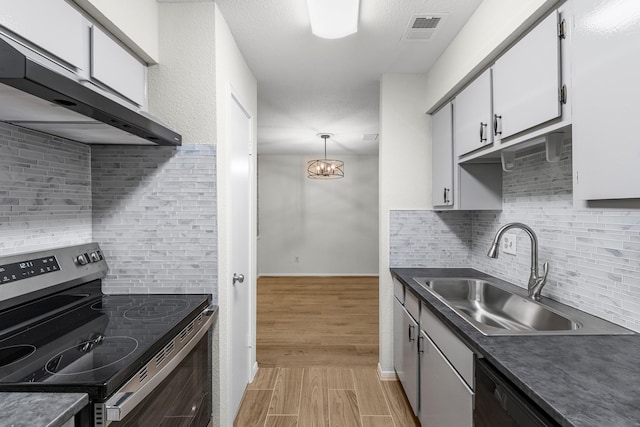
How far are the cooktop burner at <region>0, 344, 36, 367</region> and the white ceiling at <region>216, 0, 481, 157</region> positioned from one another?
1.69 metres

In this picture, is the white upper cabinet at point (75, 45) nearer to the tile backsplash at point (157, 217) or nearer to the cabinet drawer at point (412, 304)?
the tile backsplash at point (157, 217)

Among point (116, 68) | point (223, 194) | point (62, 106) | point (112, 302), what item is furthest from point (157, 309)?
point (116, 68)

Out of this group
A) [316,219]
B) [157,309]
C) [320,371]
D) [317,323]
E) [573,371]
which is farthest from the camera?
[316,219]

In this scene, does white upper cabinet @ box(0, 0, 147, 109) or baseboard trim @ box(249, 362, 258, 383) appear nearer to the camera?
white upper cabinet @ box(0, 0, 147, 109)

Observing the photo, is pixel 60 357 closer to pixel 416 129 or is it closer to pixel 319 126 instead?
pixel 416 129

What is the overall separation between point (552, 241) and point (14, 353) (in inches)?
87.6

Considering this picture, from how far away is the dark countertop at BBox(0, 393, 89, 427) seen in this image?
740 mm

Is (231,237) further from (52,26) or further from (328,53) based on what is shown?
(328,53)

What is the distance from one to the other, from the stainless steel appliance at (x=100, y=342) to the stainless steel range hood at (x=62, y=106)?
20.5 inches

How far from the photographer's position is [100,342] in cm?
114

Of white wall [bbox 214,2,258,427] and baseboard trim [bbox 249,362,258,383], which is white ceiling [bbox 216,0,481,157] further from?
baseboard trim [bbox 249,362,258,383]

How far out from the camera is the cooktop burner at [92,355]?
0.95 m

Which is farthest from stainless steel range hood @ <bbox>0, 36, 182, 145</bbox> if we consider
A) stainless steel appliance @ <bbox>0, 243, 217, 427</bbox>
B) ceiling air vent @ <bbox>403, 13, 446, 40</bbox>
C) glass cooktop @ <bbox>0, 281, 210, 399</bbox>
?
ceiling air vent @ <bbox>403, 13, 446, 40</bbox>

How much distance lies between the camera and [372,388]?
2.54 metres
